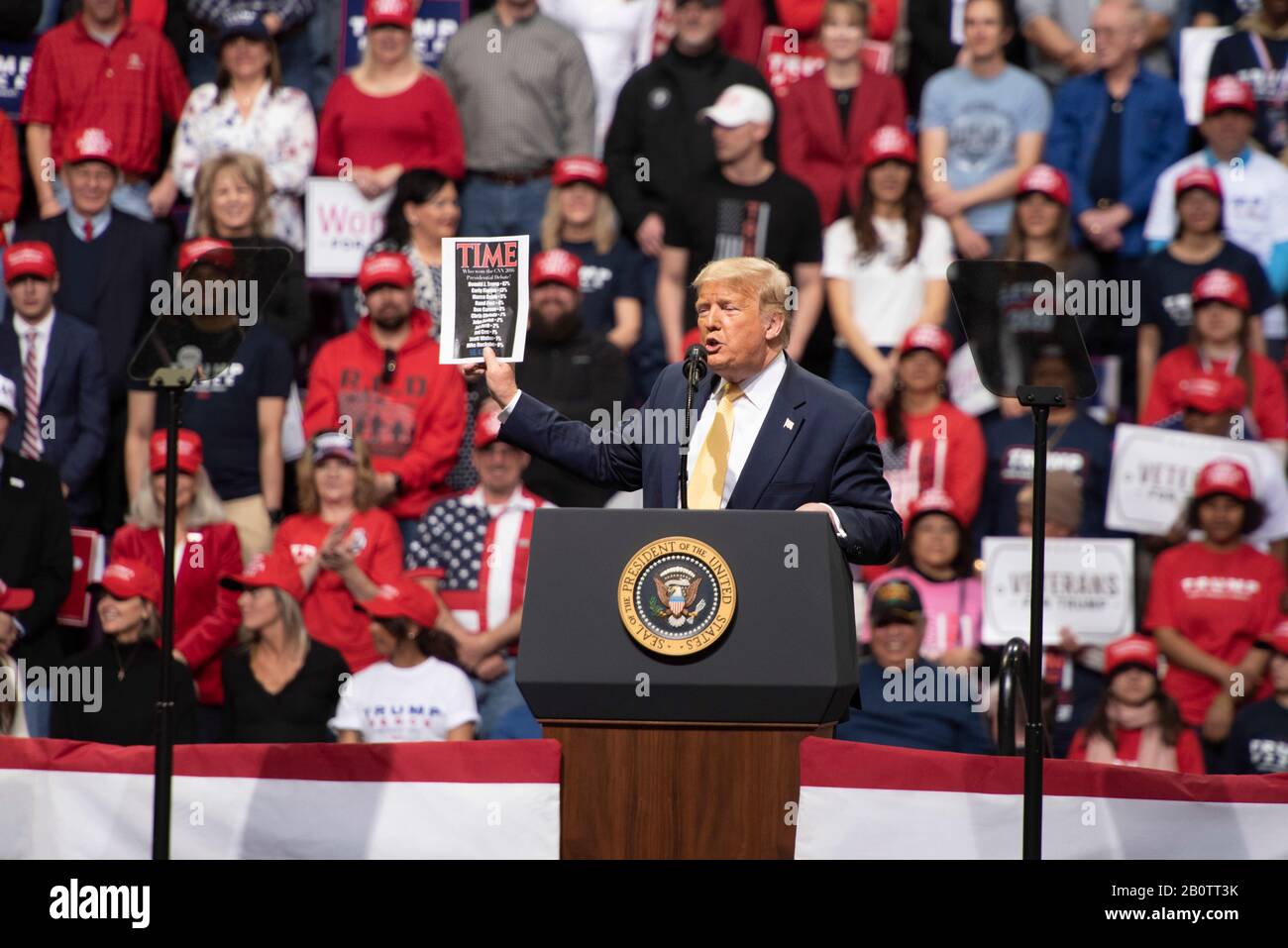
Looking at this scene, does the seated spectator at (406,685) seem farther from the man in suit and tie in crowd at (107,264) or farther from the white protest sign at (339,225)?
the white protest sign at (339,225)

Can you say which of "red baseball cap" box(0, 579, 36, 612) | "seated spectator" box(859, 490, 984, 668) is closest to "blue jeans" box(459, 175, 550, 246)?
"seated spectator" box(859, 490, 984, 668)

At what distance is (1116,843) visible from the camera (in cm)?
463

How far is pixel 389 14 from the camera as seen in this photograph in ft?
31.4

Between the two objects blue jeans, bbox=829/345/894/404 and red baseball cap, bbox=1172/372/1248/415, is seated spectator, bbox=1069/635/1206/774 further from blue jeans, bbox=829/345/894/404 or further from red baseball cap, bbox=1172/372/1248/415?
blue jeans, bbox=829/345/894/404

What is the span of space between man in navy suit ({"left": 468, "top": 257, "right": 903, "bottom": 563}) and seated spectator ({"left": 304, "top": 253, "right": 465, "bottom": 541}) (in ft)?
12.5

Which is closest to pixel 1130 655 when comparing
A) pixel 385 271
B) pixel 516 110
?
pixel 385 271

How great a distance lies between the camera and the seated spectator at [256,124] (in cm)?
954

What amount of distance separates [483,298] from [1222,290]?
5081mm

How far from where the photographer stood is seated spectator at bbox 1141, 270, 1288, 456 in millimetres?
8953

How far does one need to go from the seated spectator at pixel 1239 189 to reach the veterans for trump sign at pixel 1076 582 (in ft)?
A: 6.30

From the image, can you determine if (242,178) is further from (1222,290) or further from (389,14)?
(1222,290)

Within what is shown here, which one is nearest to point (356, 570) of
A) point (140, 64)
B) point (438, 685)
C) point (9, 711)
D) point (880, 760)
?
point (438, 685)

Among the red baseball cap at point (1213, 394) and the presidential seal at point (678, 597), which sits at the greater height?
the red baseball cap at point (1213, 394)

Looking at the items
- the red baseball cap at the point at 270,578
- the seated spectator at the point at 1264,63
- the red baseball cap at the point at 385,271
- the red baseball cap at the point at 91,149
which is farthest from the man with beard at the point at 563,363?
the seated spectator at the point at 1264,63
